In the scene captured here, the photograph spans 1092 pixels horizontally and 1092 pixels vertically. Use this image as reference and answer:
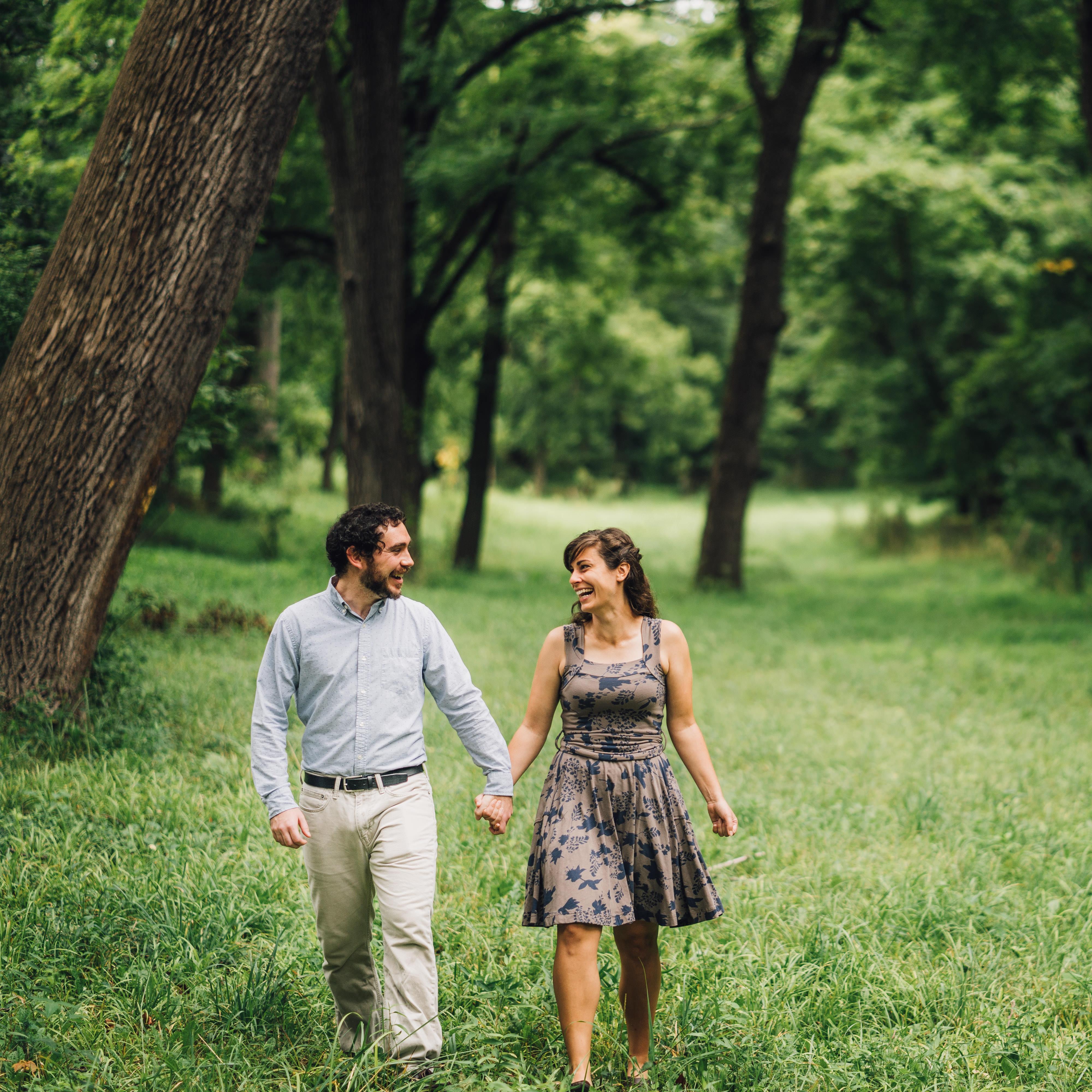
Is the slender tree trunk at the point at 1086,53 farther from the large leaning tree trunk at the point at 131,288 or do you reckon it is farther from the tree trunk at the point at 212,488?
the tree trunk at the point at 212,488

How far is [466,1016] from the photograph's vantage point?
12.5 feet

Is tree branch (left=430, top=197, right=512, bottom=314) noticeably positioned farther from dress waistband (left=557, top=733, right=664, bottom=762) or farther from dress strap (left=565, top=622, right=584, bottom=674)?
dress waistband (left=557, top=733, right=664, bottom=762)

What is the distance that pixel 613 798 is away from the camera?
352 centimetres

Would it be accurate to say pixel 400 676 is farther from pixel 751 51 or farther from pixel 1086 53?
pixel 751 51

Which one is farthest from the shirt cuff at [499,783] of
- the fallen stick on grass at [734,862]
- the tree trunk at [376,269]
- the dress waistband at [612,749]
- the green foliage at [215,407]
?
the tree trunk at [376,269]

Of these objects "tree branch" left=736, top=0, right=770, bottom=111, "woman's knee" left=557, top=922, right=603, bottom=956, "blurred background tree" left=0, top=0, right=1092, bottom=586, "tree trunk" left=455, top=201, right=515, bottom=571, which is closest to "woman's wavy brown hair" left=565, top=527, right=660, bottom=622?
"woman's knee" left=557, top=922, right=603, bottom=956

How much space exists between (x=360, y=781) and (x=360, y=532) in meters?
0.79

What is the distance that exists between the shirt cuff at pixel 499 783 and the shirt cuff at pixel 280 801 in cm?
62

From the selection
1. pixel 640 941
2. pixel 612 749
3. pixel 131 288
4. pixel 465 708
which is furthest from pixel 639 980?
pixel 131 288

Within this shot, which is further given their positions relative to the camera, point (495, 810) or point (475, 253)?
point (475, 253)

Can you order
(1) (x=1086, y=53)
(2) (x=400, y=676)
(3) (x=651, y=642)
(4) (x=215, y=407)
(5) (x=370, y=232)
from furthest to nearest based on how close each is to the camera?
(1) (x=1086, y=53) → (5) (x=370, y=232) → (4) (x=215, y=407) → (3) (x=651, y=642) → (2) (x=400, y=676)

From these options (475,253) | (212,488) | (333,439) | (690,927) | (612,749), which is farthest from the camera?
(333,439)

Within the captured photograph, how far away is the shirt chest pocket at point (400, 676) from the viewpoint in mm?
3410

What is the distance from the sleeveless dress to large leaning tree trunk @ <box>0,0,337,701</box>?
343 cm
